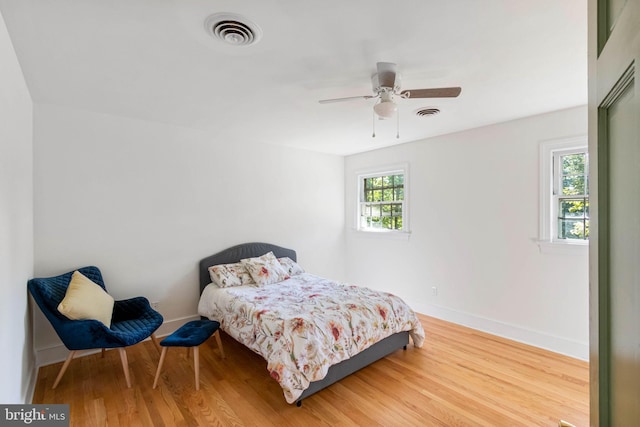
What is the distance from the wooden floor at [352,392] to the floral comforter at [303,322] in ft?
0.93

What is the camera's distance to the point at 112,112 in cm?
330

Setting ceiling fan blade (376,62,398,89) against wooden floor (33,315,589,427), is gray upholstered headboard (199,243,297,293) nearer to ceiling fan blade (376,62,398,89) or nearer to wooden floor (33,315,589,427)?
wooden floor (33,315,589,427)

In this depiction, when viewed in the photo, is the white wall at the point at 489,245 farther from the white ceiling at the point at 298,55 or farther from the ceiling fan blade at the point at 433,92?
the ceiling fan blade at the point at 433,92

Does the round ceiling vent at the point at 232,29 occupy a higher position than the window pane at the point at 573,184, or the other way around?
the round ceiling vent at the point at 232,29

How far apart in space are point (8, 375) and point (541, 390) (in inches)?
147

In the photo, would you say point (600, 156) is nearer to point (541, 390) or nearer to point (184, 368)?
point (541, 390)

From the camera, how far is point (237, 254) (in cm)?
424

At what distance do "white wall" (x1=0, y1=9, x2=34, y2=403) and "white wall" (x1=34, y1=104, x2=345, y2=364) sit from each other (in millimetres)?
281

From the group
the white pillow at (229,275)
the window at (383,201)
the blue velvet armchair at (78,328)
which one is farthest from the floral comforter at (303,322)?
the window at (383,201)

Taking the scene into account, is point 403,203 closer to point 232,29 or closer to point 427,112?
point 427,112

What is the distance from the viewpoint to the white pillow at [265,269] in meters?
3.90

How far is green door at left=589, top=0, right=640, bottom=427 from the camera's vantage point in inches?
22.4

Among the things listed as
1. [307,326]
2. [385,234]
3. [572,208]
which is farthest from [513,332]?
[307,326]

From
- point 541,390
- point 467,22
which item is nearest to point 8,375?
point 467,22
